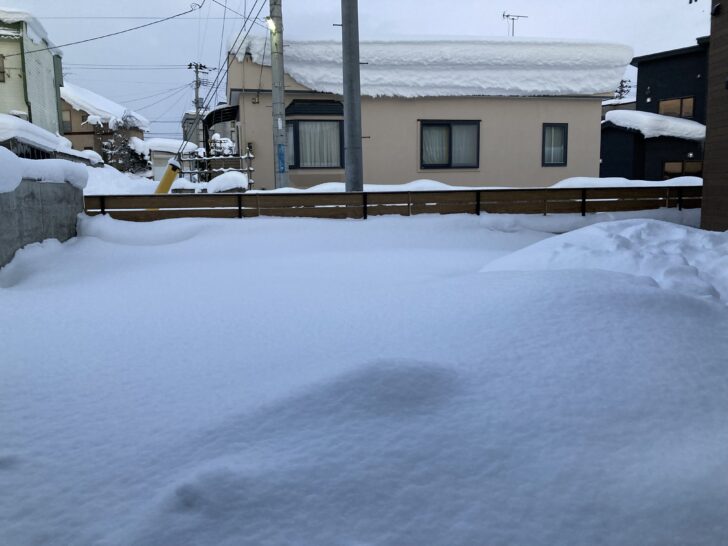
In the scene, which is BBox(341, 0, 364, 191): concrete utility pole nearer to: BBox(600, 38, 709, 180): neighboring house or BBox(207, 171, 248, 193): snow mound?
BBox(207, 171, 248, 193): snow mound

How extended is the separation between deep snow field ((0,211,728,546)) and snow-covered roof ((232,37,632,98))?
471 inches

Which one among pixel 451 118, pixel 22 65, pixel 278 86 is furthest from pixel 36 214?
pixel 22 65

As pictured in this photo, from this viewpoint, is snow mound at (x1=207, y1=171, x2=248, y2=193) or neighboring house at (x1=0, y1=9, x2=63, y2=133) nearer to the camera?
snow mound at (x1=207, y1=171, x2=248, y2=193)

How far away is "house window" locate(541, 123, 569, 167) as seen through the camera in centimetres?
1792

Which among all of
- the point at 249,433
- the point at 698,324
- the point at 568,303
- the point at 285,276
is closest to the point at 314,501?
the point at 249,433

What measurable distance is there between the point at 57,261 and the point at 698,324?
296 inches

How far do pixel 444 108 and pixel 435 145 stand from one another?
1.11 metres

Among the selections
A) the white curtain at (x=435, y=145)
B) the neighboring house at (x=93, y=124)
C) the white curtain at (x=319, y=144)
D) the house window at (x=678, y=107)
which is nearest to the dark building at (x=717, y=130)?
the white curtain at (x=435, y=145)

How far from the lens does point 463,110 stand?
56.4 ft

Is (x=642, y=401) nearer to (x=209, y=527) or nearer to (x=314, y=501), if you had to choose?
(x=314, y=501)

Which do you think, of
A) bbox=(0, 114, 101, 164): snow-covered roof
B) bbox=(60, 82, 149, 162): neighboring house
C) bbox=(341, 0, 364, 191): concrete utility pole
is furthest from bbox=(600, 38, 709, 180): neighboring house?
bbox=(60, 82, 149, 162): neighboring house

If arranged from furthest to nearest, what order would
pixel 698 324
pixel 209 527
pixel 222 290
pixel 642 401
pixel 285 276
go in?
pixel 285 276, pixel 222 290, pixel 698 324, pixel 642 401, pixel 209 527

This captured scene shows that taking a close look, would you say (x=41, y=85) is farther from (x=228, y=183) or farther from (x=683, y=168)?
(x=683, y=168)

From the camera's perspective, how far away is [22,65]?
21.4 metres
